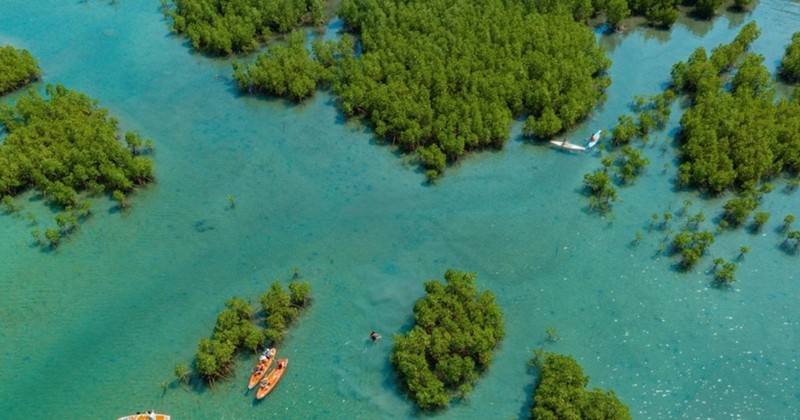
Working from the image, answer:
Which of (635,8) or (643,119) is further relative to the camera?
(635,8)

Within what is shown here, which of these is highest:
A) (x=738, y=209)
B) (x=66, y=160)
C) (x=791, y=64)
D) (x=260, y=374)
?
(x=791, y=64)

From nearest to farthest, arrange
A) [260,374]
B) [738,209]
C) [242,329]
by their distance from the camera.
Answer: [260,374] < [242,329] < [738,209]

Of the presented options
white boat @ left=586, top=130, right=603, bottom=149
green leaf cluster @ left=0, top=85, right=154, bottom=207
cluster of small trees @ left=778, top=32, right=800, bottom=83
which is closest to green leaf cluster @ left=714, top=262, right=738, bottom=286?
white boat @ left=586, top=130, right=603, bottom=149

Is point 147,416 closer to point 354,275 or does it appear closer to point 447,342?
point 354,275

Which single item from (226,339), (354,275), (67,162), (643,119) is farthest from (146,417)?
(643,119)

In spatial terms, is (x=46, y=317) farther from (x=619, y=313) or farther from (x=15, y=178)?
(x=619, y=313)

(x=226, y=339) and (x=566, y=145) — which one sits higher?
(x=566, y=145)

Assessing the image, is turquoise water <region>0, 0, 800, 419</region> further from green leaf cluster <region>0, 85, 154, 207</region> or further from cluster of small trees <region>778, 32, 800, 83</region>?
cluster of small trees <region>778, 32, 800, 83</region>
